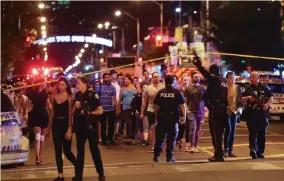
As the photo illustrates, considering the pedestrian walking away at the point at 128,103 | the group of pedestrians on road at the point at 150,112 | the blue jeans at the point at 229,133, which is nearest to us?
the group of pedestrians on road at the point at 150,112

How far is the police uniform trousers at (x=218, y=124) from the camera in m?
10.1

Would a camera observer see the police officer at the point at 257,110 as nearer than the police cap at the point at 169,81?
No

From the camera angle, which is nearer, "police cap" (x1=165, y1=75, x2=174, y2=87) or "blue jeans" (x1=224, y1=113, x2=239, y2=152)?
"police cap" (x1=165, y1=75, x2=174, y2=87)

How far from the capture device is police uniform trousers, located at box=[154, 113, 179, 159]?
10.1 metres

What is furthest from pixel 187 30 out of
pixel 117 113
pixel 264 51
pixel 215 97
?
pixel 215 97

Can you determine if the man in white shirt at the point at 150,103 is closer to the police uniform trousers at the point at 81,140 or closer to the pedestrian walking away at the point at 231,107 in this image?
the pedestrian walking away at the point at 231,107

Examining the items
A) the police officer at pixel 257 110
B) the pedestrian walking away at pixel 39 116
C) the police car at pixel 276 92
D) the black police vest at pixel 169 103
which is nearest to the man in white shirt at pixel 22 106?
the pedestrian walking away at pixel 39 116

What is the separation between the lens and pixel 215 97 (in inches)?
404

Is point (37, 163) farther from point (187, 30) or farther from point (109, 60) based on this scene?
point (187, 30)

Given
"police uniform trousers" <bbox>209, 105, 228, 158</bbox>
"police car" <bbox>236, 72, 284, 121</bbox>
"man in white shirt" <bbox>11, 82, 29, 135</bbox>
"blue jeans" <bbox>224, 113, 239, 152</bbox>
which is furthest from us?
"police car" <bbox>236, 72, 284, 121</bbox>

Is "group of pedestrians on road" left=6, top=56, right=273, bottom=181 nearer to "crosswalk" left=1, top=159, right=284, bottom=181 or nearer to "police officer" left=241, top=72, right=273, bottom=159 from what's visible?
"police officer" left=241, top=72, right=273, bottom=159

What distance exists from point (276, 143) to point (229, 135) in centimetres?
321

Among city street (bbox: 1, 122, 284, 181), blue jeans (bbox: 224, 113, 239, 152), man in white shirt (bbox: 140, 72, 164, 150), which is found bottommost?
city street (bbox: 1, 122, 284, 181)

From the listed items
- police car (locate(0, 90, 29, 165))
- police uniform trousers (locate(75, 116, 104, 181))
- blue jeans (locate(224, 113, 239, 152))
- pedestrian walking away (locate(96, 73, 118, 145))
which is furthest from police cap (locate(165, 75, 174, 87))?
pedestrian walking away (locate(96, 73, 118, 145))
